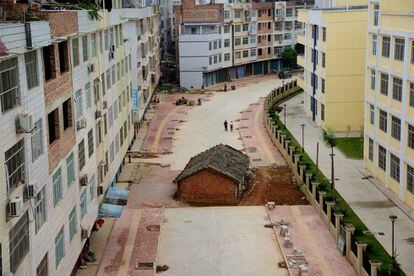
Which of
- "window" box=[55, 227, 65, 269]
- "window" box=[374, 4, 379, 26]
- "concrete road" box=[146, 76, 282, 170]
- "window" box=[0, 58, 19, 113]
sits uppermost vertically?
"window" box=[374, 4, 379, 26]

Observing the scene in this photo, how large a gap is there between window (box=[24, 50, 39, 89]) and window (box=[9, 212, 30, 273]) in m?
3.58

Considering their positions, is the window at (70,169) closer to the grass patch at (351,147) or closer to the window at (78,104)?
the window at (78,104)

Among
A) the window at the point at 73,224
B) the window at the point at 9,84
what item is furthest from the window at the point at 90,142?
the window at the point at 9,84

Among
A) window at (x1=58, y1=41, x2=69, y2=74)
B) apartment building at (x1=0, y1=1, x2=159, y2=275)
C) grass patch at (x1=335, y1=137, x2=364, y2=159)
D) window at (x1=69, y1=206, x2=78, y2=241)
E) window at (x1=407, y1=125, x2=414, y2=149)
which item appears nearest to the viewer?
apartment building at (x1=0, y1=1, x2=159, y2=275)

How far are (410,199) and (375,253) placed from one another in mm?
6141

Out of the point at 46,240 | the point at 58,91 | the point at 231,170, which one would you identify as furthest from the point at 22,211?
the point at 231,170

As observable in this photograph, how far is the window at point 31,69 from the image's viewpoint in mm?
16750

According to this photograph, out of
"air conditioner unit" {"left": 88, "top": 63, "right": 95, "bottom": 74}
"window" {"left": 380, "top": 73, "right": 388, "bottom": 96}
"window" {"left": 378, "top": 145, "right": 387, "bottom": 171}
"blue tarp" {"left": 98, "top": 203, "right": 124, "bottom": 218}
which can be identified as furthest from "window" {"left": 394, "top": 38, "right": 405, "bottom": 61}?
"blue tarp" {"left": 98, "top": 203, "right": 124, "bottom": 218}

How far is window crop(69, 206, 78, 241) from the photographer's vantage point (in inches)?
854

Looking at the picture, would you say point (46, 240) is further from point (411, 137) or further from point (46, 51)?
point (411, 137)

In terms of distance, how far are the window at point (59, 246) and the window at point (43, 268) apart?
50.1 inches

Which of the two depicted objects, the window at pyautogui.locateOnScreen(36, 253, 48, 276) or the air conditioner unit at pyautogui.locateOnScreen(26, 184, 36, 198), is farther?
the window at pyautogui.locateOnScreen(36, 253, 48, 276)

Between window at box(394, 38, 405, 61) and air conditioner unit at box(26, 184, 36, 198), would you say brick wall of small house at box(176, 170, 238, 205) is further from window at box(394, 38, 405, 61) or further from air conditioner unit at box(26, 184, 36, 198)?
air conditioner unit at box(26, 184, 36, 198)

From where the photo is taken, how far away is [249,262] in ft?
80.6
